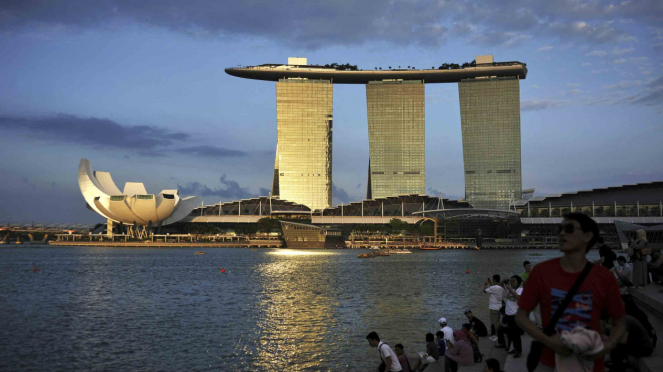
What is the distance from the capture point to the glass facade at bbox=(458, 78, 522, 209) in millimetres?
191375

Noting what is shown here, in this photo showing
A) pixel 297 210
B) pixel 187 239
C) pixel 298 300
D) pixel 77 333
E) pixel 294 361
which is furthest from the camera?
pixel 297 210

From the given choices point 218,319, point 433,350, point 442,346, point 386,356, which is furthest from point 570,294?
point 218,319

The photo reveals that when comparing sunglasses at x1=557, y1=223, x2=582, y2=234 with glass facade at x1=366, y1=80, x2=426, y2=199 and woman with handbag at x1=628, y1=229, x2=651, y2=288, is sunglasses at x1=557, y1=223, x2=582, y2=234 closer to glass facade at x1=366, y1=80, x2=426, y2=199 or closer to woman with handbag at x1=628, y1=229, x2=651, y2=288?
woman with handbag at x1=628, y1=229, x2=651, y2=288

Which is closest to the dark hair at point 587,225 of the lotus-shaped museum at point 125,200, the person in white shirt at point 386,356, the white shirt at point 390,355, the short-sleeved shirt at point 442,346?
the person in white shirt at point 386,356

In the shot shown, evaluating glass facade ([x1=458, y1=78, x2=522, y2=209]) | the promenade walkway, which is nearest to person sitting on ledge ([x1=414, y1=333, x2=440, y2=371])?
the promenade walkway

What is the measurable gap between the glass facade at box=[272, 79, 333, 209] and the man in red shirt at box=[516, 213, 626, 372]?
18926cm

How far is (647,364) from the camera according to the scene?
1105cm

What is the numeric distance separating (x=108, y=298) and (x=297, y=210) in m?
152

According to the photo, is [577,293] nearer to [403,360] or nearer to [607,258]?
[607,258]

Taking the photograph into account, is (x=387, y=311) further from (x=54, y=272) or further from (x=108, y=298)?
(x=54, y=272)

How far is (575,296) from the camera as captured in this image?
5.75m

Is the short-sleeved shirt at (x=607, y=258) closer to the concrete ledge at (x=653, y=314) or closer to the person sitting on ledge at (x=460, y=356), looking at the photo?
the concrete ledge at (x=653, y=314)

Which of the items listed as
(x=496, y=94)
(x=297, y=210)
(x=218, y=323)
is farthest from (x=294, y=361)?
(x=496, y=94)

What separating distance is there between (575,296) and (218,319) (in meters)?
25.2
